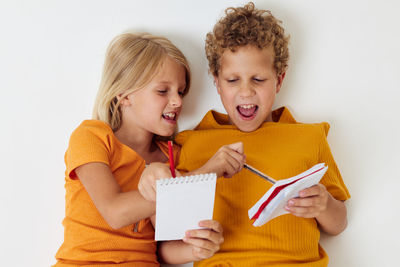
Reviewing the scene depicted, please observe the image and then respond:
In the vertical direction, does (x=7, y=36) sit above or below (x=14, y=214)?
above

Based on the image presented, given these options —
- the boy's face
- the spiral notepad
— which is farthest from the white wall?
the spiral notepad

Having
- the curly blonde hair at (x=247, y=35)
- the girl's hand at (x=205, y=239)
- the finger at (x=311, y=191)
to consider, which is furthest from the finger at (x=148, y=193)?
the curly blonde hair at (x=247, y=35)

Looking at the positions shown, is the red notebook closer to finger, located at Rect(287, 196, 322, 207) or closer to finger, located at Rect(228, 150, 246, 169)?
finger, located at Rect(287, 196, 322, 207)

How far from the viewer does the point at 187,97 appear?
150 cm

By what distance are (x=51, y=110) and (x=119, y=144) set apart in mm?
379

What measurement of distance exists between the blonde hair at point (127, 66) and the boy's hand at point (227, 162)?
16.7 inches

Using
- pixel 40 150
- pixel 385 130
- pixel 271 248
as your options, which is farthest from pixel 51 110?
pixel 385 130

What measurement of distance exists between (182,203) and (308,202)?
32 centimetres

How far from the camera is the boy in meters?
1.16

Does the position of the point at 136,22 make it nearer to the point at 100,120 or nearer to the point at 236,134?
the point at 100,120

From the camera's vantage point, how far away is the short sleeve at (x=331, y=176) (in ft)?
4.03

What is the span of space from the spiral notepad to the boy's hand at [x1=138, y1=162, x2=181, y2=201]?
2.2 inches

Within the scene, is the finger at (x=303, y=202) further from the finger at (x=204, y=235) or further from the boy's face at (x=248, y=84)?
the boy's face at (x=248, y=84)

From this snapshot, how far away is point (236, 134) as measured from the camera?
131cm
